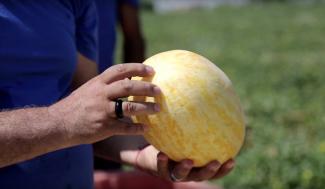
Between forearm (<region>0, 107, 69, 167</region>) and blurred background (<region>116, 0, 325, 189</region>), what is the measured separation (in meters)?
Answer: 2.57

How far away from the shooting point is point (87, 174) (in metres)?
2.23

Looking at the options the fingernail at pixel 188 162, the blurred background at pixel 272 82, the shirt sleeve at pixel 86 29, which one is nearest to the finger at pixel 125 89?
the fingernail at pixel 188 162

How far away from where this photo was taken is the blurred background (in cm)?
427

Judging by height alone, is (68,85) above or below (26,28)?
below

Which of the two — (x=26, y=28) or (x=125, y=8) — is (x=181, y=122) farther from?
(x=125, y=8)

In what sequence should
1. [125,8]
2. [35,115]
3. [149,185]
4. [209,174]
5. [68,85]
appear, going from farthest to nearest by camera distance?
[125,8] < [149,185] < [68,85] < [209,174] < [35,115]

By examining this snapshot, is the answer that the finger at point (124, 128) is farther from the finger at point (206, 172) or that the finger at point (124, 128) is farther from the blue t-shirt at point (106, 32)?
the blue t-shirt at point (106, 32)

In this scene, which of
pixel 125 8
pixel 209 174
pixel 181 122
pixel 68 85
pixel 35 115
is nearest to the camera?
pixel 35 115

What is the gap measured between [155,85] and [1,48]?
1.62 feet

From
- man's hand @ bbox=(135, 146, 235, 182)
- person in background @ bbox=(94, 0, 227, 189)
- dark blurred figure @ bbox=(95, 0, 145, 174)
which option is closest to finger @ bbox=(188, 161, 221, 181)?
man's hand @ bbox=(135, 146, 235, 182)

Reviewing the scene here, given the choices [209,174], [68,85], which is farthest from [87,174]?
[209,174]

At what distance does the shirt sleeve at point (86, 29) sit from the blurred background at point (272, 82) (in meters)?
2.06

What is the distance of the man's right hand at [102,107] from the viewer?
5.53ft

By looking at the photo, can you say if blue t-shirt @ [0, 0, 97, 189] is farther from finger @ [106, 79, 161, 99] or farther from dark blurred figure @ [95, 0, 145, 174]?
dark blurred figure @ [95, 0, 145, 174]
